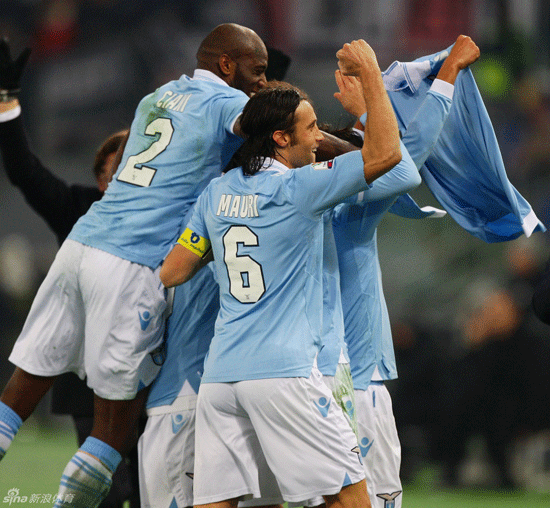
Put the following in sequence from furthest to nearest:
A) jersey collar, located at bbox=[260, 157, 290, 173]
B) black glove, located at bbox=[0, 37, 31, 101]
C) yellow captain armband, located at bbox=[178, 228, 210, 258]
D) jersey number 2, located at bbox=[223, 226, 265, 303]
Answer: black glove, located at bbox=[0, 37, 31, 101]
yellow captain armband, located at bbox=[178, 228, 210, 258]
jersey collar, located at bbox=[260, 157, 290, 173]
jersey number 2, located at bbox=[223, 226, 265, 303]

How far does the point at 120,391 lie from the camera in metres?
3.43

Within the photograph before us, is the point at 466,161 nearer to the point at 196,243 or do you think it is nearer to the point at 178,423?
the point at 196,243

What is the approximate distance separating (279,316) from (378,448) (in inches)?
32.9

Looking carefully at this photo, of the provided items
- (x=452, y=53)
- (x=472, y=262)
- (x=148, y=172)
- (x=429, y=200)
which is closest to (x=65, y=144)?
(x=429, y=200)

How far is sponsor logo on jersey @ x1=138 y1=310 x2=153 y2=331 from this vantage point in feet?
11.4

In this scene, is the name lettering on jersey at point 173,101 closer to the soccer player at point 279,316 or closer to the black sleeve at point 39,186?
the soccer player at point 279,316

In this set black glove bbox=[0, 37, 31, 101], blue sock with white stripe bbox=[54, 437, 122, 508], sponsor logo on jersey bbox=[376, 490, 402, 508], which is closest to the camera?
sponsor logo on jersey bbox=[376, 490, 402, 508]

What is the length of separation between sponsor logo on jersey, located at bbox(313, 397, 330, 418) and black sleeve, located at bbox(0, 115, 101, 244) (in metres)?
2.39

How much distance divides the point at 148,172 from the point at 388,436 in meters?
1.53

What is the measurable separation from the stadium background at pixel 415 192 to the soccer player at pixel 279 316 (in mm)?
3332

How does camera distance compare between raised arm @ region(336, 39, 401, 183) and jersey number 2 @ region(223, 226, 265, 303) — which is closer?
raised arm @ region(336, 39, 401, 183)

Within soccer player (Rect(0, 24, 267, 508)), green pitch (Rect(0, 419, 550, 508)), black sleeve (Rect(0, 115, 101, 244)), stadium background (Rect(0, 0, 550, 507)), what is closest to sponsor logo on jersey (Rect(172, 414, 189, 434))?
soccer player (Rect(0, 24, 267, 508))

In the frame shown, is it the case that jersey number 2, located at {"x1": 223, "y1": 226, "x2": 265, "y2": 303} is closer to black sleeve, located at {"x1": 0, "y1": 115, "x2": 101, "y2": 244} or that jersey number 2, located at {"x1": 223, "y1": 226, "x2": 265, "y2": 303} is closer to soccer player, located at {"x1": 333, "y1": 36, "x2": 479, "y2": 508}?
soccer player, located at {"x1": 333, "y1": 36, "x2": 479, "y2": 508}

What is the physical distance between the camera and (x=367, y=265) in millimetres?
3346
